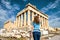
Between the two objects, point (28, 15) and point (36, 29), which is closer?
point (36, 29)

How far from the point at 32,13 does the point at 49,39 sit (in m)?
11.6

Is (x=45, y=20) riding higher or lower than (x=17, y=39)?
higher

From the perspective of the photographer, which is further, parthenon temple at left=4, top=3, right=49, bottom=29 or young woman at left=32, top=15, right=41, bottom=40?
parthenon temple at left=4, top=3, right=49, bottom=29

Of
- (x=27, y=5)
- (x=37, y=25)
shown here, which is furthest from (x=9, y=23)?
(x=37, y=25)

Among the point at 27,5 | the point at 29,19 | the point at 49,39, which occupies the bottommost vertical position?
the point at 49,39

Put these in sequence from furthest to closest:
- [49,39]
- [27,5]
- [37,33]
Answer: [27,5] < [49,39] < [37,33]

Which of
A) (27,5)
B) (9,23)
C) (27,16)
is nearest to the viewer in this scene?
(27,5)

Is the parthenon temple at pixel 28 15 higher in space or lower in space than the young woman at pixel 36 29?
higher

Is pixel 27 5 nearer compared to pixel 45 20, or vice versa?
pixel 27 5

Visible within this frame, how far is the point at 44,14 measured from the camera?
24938 mm

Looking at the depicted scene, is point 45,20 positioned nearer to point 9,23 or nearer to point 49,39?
point 9,23

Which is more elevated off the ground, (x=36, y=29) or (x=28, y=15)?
(x=28, y=15)

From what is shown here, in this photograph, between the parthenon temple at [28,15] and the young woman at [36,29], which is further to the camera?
the parthenon temple at [28,15]

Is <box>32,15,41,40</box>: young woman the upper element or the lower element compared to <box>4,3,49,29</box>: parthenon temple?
lower
